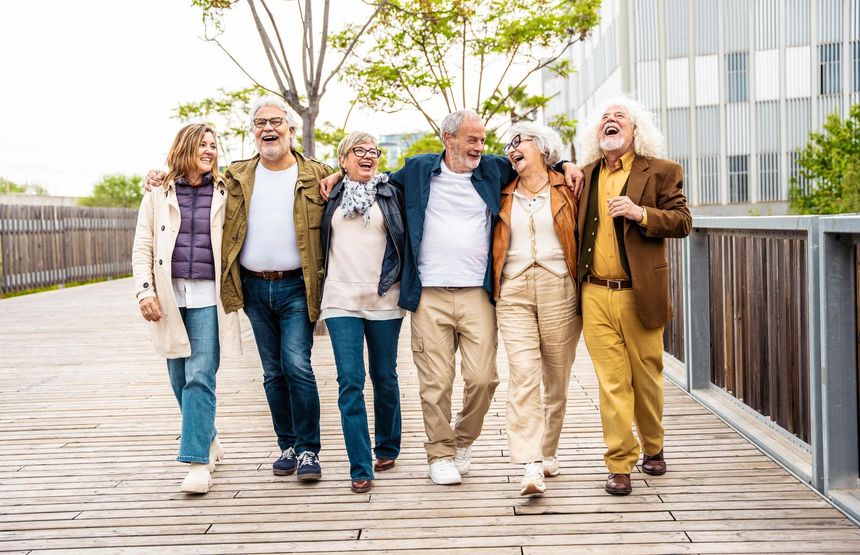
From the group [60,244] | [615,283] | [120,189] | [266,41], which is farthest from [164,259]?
[120,189]

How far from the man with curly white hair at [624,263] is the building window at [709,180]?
32.4 meters

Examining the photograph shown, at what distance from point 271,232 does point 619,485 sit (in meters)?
2.11

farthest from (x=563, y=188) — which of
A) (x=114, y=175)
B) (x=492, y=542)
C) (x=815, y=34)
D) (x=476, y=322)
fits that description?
(x=114, y=175)

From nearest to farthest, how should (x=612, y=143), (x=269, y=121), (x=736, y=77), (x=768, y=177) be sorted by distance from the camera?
(x=612, y=143) → (x=269, y=121) → (x=736, y=77) → (x=768, y=177)

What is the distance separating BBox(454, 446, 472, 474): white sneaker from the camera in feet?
15.5

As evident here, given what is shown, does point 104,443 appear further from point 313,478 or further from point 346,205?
point 346,205

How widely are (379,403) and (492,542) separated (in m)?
1.28

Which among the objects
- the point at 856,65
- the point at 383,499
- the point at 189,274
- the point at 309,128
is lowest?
the point at 383,499

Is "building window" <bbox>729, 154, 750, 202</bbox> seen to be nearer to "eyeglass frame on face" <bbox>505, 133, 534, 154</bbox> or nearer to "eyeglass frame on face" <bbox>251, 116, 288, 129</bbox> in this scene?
"eyeglass frame on face" <bbox>505, 133, 534, 154</bbox>

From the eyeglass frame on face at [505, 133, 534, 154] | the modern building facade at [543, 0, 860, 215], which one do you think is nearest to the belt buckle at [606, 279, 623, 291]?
the eyeglass frame on face at [505, 133, 534, 154]

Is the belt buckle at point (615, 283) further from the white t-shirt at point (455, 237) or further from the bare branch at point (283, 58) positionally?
the bare branch at point (283, 58)

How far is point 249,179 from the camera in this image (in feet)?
15.5

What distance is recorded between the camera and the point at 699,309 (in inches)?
259

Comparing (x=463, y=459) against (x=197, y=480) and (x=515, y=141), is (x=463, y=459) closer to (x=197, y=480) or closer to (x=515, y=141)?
(x=197, y=480)
